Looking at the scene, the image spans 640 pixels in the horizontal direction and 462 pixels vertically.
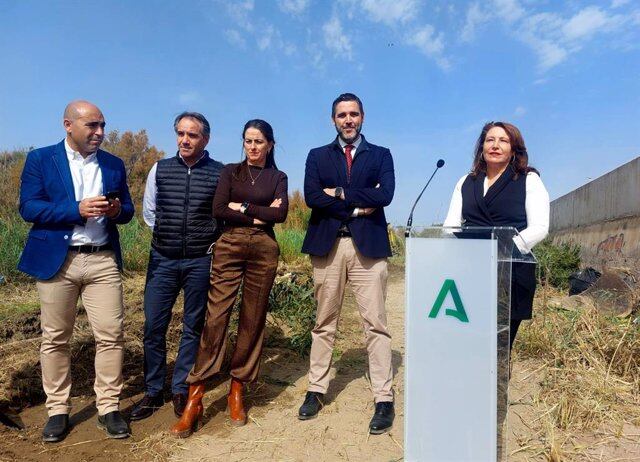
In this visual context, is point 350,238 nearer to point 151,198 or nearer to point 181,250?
point 181,250

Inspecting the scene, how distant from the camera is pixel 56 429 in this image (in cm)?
309

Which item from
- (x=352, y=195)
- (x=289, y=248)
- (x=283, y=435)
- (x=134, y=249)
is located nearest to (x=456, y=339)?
(x=352, y=195)

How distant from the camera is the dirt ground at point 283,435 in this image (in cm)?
284

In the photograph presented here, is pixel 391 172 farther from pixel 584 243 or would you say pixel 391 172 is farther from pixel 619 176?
pixel 584 243

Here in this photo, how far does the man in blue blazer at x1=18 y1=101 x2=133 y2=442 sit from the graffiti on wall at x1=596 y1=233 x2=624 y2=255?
23.2 feet

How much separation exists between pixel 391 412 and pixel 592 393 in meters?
1.39

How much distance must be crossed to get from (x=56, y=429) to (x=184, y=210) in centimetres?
159

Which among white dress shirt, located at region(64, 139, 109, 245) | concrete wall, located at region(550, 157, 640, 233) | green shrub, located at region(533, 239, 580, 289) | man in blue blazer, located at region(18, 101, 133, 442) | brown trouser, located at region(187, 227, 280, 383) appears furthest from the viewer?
green shrub, located at region(533, 239, 580, 289)

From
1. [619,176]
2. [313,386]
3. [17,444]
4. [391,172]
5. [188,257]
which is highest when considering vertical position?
[619,176]

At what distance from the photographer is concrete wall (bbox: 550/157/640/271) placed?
6.98 meters

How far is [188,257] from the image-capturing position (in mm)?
3387

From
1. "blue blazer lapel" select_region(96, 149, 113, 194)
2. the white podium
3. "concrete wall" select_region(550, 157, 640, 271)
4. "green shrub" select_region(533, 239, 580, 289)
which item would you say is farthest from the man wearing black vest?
"green shrub" select_region(533, 239, 580, 289)

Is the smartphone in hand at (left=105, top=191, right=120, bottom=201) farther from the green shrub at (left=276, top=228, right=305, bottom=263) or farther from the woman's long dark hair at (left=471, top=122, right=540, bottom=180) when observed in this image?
the green shrub at (left=276, top=228, right=305, bottom=263)

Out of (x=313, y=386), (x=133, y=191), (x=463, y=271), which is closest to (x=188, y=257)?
(x=313, y=386)
